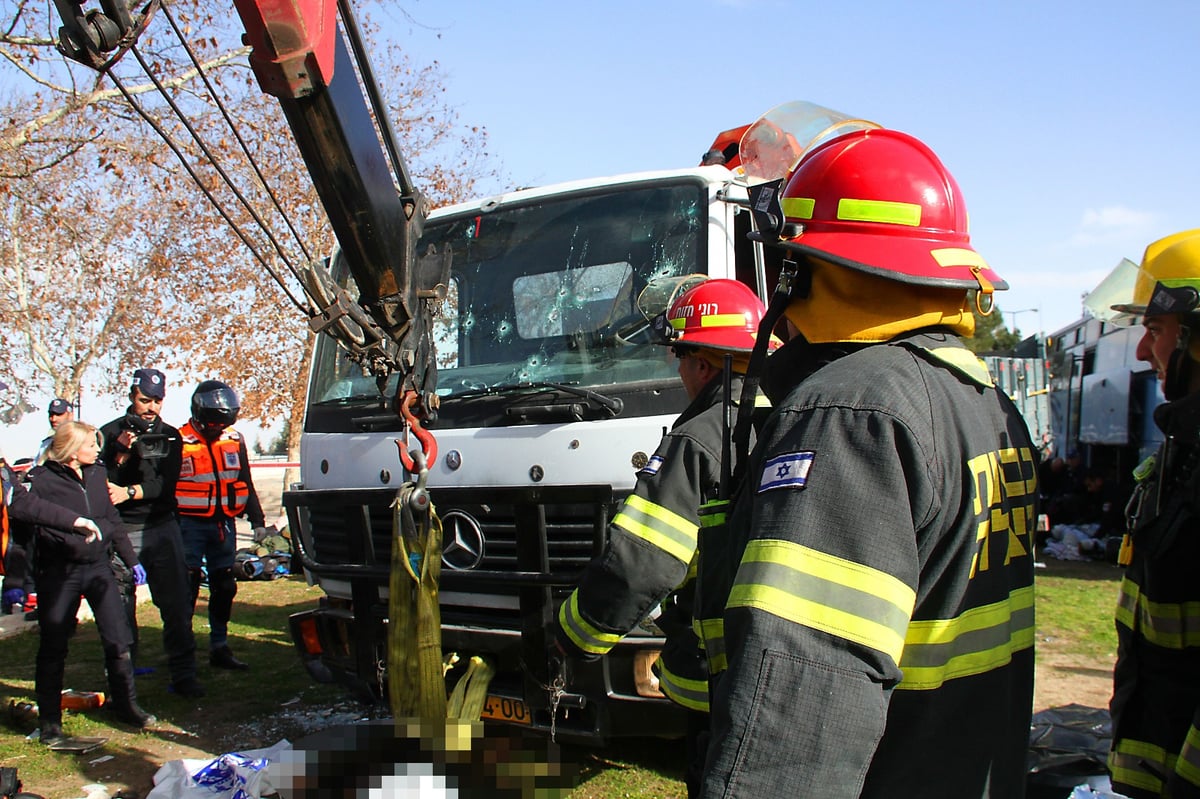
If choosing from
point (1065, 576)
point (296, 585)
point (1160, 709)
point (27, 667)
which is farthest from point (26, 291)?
point (1160, 709)

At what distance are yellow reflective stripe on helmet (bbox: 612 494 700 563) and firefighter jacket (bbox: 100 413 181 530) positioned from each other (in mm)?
4227

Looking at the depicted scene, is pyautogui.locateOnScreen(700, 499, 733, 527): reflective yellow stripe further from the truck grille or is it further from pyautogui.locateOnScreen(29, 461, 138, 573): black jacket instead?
pyautogui.locateOnScreen(29, 461, 138, 573): black jacket

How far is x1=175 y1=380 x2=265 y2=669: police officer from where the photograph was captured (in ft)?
20.2

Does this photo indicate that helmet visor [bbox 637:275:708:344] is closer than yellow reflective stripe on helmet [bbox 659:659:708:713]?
No

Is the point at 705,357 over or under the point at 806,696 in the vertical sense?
over

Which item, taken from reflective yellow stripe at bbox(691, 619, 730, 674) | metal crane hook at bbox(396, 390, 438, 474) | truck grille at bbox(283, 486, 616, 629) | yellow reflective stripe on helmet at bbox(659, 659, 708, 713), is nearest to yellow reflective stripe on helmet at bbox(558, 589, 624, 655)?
yellow reflective stripe on helmet at bbox(659, 659, 708, 713)

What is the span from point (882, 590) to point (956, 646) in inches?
10.3

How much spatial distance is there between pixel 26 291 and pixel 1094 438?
790 inches

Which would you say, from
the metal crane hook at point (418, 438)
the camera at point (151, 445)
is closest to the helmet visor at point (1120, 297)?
the metal crane hook at point (418, 438)

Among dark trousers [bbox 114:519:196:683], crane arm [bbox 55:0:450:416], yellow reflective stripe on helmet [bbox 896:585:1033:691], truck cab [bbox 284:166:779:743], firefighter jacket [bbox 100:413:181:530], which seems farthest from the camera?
firefighter jacket [bbox 100:413:181:530]

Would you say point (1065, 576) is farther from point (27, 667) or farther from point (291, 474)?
point (291, 474)

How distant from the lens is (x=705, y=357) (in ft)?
10.3

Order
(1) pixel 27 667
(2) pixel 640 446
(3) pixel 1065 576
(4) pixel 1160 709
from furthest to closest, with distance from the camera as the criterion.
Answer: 1. (3) pixel 1065 576
2. (1) pixel 27 667
3. (2) pixel 640 446
4. (4) pixel 1160 709

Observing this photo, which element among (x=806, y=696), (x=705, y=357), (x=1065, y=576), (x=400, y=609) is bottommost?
(x=1065, y=576)
